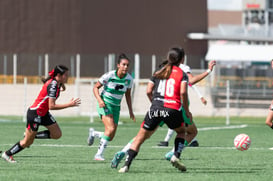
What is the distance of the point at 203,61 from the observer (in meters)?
46.9

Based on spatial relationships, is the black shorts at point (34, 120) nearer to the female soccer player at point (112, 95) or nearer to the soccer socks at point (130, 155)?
the female soccer player at point (112, 95)

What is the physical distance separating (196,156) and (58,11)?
33001mm

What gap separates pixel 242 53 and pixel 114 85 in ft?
103

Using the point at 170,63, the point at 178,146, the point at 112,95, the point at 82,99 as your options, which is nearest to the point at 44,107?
the point at 112,95

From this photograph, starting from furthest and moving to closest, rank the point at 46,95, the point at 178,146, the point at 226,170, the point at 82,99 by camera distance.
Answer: the point at 82,99, the point at 46,95, the point at 226,170, the point at 178,146

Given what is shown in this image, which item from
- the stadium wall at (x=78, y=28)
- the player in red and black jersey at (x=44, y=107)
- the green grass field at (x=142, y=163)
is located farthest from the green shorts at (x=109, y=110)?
the stadium wall at (x=78, y=28)

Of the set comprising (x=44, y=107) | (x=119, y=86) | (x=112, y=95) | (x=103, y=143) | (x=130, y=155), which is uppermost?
(x=119, y=86)

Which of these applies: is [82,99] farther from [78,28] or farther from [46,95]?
[46,95]

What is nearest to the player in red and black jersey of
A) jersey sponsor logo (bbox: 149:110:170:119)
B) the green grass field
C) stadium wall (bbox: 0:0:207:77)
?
the green grass field

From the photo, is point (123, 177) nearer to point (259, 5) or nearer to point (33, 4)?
point (33, 4)

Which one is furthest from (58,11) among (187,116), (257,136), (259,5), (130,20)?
(259,5)

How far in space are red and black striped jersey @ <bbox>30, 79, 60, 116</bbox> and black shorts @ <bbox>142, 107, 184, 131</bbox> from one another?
2.29 m

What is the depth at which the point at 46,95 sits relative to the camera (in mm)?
13766

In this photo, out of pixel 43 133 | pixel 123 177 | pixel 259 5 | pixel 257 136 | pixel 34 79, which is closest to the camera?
pixel 123 177
